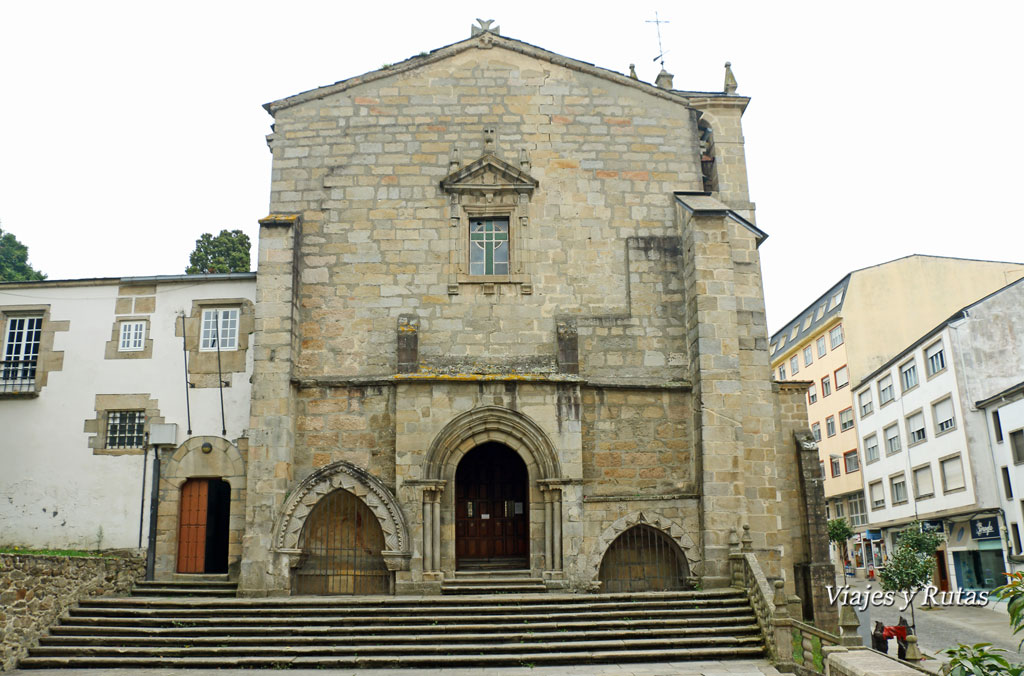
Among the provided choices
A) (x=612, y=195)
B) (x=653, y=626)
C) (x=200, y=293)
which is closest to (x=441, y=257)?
(x=612, y=195)

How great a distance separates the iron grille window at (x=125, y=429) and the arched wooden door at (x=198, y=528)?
1.27 metres

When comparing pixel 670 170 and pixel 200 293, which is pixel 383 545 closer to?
pixel 200 293

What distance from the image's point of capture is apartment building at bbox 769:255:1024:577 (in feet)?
133

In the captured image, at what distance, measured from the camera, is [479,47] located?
58.9 ft

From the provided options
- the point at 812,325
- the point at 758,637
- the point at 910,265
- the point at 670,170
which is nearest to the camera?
the point at 758,637

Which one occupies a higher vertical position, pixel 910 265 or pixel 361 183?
pixel 910 265

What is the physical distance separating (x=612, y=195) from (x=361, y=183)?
16.4ft

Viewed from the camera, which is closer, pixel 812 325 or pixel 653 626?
pixel 653 626

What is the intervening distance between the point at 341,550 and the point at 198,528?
2865 millimetres

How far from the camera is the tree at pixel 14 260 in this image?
112ft

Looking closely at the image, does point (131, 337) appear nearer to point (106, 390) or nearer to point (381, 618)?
point (106, 390)

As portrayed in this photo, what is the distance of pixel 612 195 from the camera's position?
17203 millimetres

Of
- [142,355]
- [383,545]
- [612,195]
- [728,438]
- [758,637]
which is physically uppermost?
[612,195]

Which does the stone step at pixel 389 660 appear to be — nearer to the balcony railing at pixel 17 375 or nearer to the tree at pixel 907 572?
the balcony railing at pixel 17 375
